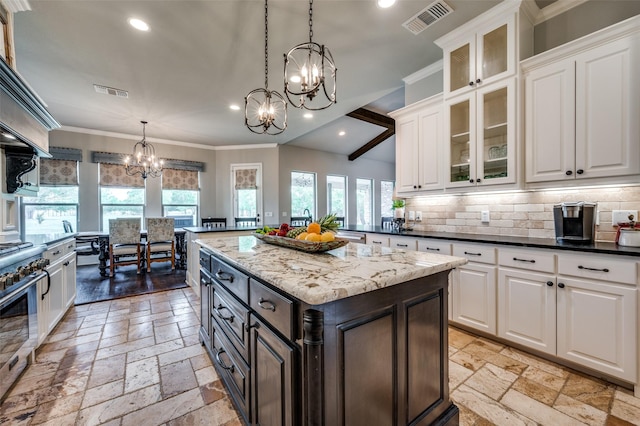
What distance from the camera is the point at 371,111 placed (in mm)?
6039

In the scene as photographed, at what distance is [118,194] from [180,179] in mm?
1321

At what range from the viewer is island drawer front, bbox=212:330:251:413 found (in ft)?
4.47

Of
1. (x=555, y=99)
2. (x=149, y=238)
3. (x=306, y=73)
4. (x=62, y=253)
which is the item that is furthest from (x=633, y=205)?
(x=149, y=238)

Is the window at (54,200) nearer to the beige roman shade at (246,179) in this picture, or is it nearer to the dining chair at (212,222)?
the dining chair at (212,222)

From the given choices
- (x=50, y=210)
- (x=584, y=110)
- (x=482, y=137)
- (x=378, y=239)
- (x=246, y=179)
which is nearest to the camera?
(x=584, y=110)

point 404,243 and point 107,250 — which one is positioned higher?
point 404,243

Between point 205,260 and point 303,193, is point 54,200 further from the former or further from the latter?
point 205,260

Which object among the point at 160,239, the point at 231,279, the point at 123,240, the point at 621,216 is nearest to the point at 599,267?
the point at 621,216

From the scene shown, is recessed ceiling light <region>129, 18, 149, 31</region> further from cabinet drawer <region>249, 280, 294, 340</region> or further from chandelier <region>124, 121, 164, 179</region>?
chandelier <region>124, 121, 164, 179</region>

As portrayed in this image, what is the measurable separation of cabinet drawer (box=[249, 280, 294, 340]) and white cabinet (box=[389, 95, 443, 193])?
2526mm

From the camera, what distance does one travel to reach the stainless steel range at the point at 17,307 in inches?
62.4

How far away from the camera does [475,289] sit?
2381mm

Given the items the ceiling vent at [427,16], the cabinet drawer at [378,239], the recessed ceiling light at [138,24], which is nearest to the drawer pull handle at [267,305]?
the cabinet drawer at [378,239]

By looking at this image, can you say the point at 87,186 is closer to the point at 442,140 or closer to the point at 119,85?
the point at 119,85
